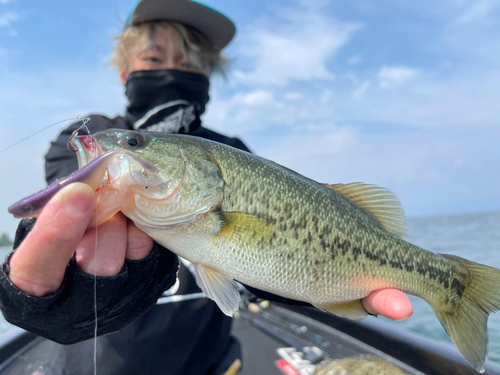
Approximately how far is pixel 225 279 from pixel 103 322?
66 cm


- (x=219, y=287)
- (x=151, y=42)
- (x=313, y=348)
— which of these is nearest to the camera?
(x=219, y=287)

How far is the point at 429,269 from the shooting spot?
2088 mm

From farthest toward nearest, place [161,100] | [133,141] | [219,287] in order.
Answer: [161,100], [219,287], [133,141]

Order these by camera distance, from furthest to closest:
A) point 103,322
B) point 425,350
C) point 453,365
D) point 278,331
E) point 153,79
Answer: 1. point 278,331
2. point 153,79
3. point 425,350
4. point 453,365
5. point 103,322

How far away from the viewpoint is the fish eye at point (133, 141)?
1.68 meters

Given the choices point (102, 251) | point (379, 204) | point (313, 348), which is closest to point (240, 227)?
point (102, 251)

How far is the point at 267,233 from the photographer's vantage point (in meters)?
1.79

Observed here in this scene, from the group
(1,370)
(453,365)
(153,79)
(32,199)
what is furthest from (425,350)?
(1,370)

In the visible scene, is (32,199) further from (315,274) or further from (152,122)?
(152,122)

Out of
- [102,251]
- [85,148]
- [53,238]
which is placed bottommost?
[102,251]

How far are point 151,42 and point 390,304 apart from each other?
326 cm

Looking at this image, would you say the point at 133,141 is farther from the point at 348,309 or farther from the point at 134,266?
the point at 348,309

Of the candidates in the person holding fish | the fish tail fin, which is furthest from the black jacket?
the fish tail fin

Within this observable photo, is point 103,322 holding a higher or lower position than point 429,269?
lower
